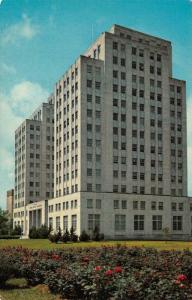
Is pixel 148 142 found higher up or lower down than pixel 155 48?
lower down

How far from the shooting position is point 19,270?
16906 mm

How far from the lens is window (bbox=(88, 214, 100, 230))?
81244 millimetres

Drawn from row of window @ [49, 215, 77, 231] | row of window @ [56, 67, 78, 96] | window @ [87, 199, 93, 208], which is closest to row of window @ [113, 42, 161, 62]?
row of window @ [56, 67, 78, 96]

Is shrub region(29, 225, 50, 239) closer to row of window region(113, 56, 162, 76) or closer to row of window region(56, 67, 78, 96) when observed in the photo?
row of window region(56, 67, 78, 96)

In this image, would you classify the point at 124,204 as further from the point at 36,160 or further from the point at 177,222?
the point at 36,160

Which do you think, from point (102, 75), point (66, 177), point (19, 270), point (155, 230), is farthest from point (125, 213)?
point (19, 270)

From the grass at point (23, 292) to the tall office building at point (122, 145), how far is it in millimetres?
64027

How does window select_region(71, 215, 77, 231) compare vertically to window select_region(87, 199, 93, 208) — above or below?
below

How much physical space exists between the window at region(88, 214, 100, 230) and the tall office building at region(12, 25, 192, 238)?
0.62 feet

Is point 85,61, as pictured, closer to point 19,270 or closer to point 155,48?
point 155,48

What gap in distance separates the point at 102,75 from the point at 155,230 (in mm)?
32585

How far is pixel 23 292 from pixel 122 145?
7297cm

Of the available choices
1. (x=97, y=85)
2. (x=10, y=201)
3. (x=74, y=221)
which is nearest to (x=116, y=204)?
(x=74, y=221)

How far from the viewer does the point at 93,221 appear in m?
81.8
